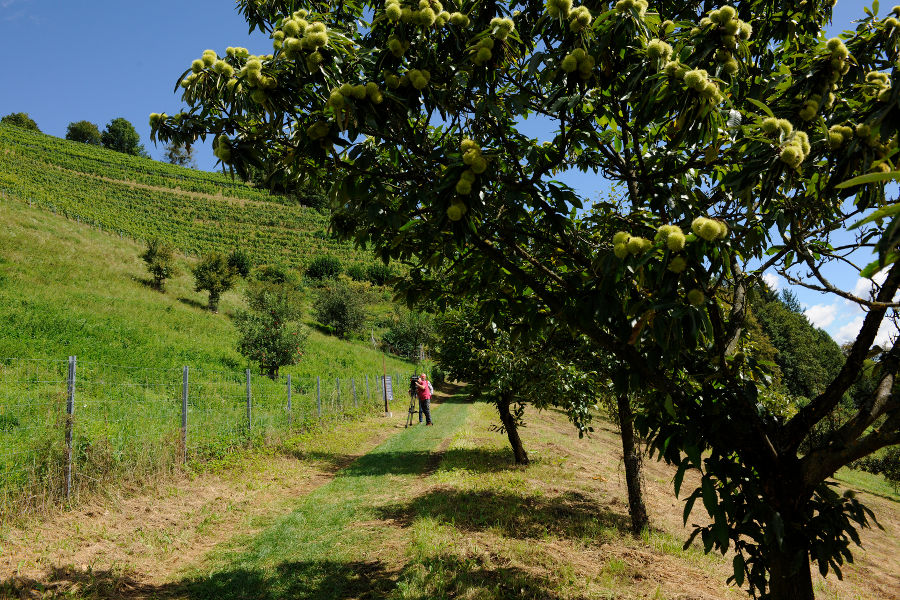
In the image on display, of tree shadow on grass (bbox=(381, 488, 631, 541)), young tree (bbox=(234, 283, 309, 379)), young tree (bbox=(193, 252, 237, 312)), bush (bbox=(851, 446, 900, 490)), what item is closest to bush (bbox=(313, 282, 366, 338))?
young tree (bbox=(193, 252, 237, 312))

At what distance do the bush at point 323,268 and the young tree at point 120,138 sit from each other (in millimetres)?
69880

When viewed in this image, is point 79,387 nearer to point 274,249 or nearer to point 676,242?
point 676,242

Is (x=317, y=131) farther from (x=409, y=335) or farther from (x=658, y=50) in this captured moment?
(x=409, y=335)

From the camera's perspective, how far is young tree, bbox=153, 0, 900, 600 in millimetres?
2090

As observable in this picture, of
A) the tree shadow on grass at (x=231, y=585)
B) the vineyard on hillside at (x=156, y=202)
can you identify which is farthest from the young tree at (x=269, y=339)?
the vineyard on hillside at (x=156, y=202)

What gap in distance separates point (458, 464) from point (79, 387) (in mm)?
8997

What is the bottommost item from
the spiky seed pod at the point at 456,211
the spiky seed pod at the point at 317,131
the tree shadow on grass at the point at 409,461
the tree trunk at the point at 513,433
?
the tree shadow on grass at the point at 409,461

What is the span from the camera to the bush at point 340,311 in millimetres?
42188

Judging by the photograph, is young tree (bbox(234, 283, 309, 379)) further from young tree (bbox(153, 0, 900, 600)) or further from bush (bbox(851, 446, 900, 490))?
bush (bbox(851, 446, 900, 490))

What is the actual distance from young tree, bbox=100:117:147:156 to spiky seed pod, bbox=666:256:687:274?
128328 millimetres

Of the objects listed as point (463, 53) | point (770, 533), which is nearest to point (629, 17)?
point (463, 53)

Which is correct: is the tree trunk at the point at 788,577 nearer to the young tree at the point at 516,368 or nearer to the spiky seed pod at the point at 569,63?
the young tree at the point at 516,368

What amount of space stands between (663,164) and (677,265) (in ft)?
4.66

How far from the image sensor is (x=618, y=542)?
575 cm
